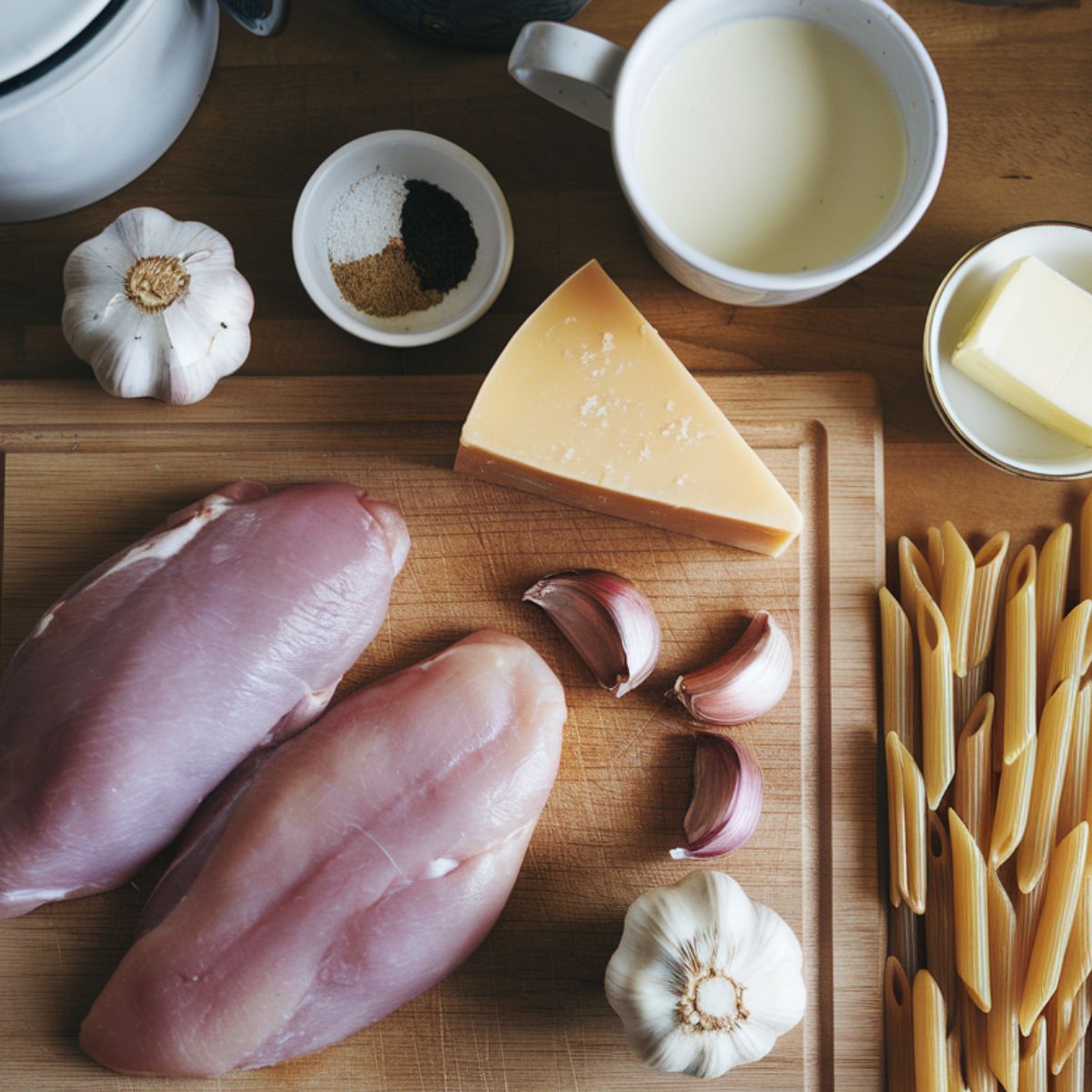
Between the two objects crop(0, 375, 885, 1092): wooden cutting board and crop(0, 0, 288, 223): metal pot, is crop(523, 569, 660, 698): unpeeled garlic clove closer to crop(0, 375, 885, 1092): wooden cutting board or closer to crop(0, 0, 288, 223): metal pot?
crop(0, 375, 885, 1092): wooden cutting board

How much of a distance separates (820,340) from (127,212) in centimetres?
83

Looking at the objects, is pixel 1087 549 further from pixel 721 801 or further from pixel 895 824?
pixel 721 801

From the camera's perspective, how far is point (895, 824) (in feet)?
4.10

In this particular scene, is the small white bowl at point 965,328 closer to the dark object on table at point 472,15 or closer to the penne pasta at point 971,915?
the penne pasta at point 971,915

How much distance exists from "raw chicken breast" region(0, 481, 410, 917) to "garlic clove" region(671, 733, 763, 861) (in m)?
0.42

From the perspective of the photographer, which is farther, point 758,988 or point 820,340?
point 820,340

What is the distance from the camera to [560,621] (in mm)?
1279

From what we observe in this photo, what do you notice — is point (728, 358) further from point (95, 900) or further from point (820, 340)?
point (95, 900)

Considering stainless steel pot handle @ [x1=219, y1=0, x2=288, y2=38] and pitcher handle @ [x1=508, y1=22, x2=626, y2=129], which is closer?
pitcher handle @ [x1=508, y1=22, x2=626, y2=129]

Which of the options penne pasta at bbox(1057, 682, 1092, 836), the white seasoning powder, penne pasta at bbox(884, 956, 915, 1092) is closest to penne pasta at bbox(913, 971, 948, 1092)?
penne pasta at bbox(884, 956, 915, 1092)

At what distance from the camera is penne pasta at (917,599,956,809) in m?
1.25

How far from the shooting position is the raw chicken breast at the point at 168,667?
1.16 meters

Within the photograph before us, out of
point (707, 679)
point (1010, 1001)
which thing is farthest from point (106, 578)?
point (1010, 1001)

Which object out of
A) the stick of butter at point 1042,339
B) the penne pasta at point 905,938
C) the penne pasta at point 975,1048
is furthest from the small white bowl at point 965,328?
the penne pasta at point 975,1048
